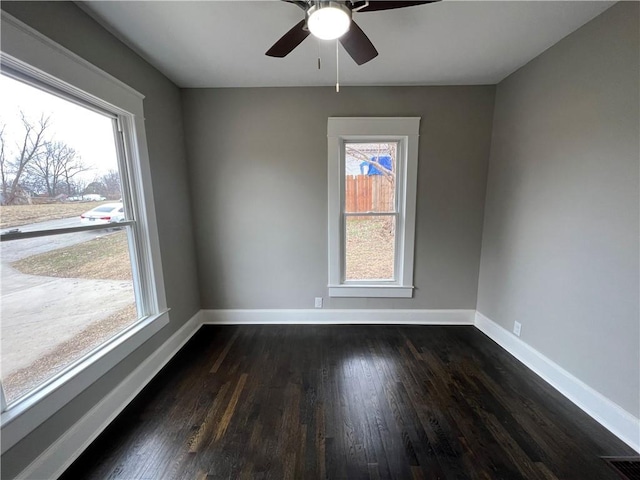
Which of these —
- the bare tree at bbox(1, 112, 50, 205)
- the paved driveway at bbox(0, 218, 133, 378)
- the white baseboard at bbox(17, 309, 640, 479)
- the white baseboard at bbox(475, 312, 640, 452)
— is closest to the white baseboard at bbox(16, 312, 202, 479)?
the white baseboard at bbox(17, 309, 640, 479)

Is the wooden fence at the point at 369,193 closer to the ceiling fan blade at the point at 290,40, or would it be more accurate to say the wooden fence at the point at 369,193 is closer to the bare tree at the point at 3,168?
the ceiling fan blade at the point at 290,40

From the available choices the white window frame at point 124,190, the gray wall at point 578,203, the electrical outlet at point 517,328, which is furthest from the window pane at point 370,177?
the white window frame at point 124,190

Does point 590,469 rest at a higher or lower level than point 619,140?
lower

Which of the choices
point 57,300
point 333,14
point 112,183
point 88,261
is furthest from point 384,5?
point 57,300

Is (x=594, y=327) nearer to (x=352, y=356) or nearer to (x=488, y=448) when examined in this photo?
(x=488, y=448)

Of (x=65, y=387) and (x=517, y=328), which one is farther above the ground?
(x=65, y=387)

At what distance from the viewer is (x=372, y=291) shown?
2895mm

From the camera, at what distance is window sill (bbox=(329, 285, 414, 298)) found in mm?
2879

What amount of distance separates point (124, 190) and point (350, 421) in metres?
2.35

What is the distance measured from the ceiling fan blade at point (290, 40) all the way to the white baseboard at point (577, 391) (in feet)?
9.67

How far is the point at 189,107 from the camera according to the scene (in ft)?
8.68

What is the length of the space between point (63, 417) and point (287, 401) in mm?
1281

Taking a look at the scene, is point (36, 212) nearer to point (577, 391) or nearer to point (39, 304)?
point (39, 304)

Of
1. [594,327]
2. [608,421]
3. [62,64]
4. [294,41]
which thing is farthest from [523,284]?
[62,64]
